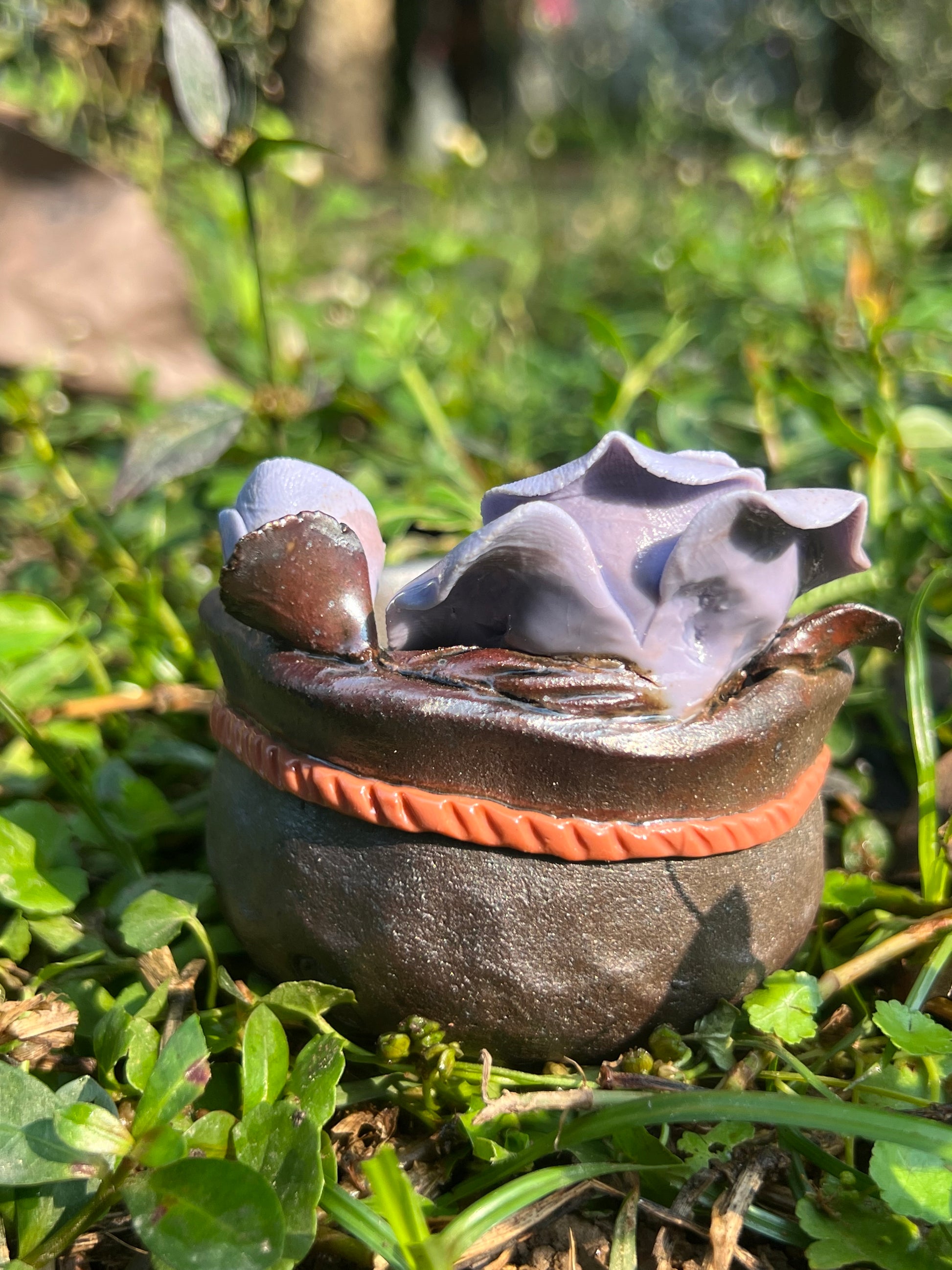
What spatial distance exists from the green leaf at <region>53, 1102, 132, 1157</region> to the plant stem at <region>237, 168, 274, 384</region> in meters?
1.41

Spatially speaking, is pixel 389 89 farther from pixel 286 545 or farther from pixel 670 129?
pixel 286 545

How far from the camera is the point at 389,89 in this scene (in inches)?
398

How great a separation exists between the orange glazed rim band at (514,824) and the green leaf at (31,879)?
17.9 inches

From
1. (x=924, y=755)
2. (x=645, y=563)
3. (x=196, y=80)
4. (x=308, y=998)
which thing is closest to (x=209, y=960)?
(x=308, y=998)

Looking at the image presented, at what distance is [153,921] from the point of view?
1.31 metres

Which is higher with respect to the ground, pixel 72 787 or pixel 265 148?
pixel 265 148

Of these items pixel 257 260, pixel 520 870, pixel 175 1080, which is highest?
pixel 257 260

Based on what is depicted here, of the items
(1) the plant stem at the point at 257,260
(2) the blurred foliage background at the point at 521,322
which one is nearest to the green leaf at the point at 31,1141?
(2) the blurred foliage background at the point at 521,322

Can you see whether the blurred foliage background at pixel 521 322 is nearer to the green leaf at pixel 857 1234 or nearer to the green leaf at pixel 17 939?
the green leaf at pixel 17 939

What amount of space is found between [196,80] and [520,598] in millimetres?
1181

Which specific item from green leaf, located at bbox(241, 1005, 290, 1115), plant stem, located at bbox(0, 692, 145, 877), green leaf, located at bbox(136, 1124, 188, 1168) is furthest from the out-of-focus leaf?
green leaf, located at bbox(136, 1124, 188, 1168)

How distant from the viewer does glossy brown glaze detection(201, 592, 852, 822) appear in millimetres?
1076

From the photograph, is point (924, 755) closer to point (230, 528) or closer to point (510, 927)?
point (510, 927)

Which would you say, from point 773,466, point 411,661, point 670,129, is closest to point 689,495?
point 411,661
